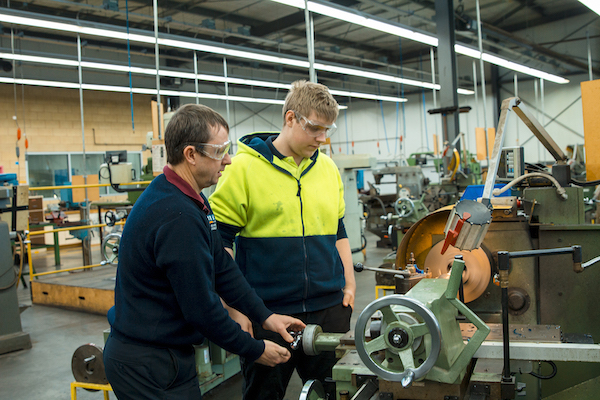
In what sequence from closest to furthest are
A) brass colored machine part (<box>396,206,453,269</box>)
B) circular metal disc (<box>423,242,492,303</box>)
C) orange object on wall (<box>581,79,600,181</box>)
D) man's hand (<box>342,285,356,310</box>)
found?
man's hand (<box>342,285,356,310</box>), circular metal disc (<box>423,242,492,303</box>), brass colored machine part (<box>396,206,453,269</box>), orange object on wall (<box>581,79,600,181</box>)

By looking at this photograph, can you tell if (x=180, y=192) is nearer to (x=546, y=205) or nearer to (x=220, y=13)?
(x=546, y=205)

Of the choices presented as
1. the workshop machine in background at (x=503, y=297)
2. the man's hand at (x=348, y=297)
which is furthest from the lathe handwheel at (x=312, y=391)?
the man's hand at (x=348, y=297)

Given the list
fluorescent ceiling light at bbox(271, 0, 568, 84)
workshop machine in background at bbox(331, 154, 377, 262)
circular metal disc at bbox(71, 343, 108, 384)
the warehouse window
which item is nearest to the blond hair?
circular metal disc at bbox(71, 343, 108, 384)

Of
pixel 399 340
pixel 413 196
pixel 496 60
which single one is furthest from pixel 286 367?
pixel 496 60

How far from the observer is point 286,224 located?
1418mm

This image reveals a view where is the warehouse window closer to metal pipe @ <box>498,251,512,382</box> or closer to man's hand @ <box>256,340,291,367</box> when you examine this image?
man's hand @ <box>256,340,291,367</box>

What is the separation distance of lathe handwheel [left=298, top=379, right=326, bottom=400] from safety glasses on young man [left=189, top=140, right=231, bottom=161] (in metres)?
0.59

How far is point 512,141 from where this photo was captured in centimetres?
1301

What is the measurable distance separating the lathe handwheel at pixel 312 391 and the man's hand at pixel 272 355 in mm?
89

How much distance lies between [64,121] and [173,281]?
9.96m

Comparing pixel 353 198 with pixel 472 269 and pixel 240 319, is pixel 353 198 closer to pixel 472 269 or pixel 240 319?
pixel 472 269

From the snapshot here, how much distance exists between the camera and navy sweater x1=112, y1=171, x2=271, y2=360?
1027 mm

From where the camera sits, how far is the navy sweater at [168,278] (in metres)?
1.03

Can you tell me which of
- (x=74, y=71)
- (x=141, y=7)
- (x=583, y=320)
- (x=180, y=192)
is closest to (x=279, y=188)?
(x=180, y=192)
